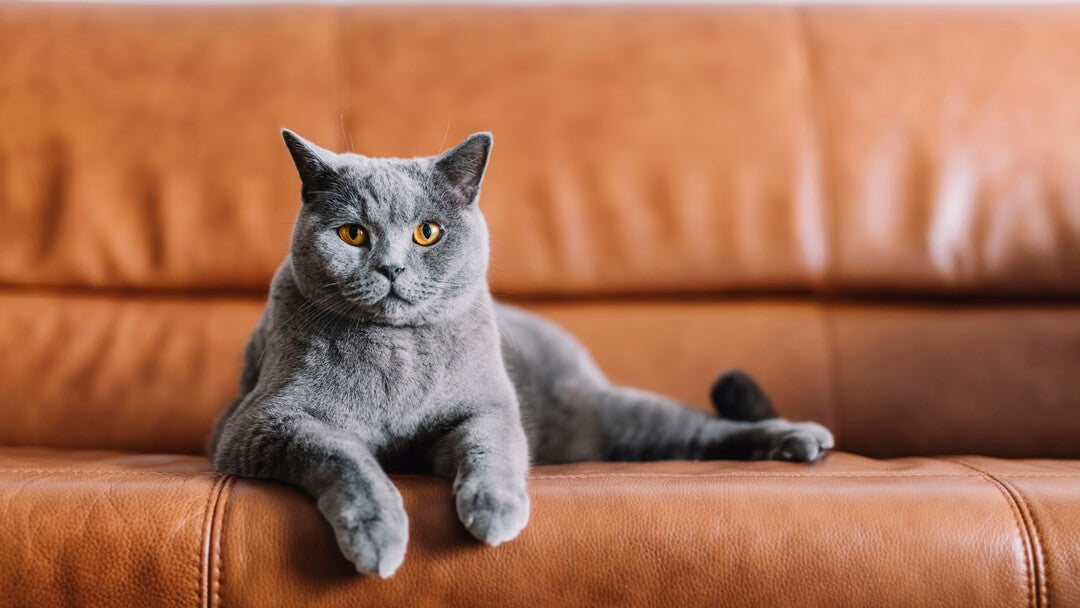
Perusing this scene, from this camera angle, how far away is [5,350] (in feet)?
4.80

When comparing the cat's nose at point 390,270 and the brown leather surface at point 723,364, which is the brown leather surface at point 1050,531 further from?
the cat's nose at point 390,270

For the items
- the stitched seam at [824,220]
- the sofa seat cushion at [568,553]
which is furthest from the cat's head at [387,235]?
the stitched seam at [824,220]

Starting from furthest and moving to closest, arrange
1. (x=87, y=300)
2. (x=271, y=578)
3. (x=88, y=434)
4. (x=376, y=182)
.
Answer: (x=87, y=300)
(x=88, y=434)
(x=376, y=182)
(x=271, y=578)

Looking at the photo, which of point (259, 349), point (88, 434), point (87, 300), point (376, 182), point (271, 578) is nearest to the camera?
point (271, 578)

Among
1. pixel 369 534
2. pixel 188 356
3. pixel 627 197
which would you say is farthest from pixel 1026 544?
pixel 188 356

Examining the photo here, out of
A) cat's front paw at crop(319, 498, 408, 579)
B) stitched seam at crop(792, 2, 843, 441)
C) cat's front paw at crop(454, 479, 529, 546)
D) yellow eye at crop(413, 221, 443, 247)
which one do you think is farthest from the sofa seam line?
stitched seam at crop(792, 2, 843, 441)

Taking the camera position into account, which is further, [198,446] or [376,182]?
[198,446]

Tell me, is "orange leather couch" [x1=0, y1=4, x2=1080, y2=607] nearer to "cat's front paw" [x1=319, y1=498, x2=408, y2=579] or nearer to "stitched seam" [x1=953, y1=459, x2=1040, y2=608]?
"stitched seam" [x1=953, y1=459, x2=1040, y2=608]

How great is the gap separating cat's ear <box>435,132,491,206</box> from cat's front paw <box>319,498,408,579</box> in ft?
1.31

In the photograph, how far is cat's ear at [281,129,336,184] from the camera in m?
→ 0.95

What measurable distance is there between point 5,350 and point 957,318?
66.4 inches

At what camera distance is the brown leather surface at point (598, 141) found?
150 cm

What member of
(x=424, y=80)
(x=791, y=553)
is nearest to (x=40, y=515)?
(x=791, y=553)

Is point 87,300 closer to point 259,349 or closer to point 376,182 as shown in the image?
point 259,349
